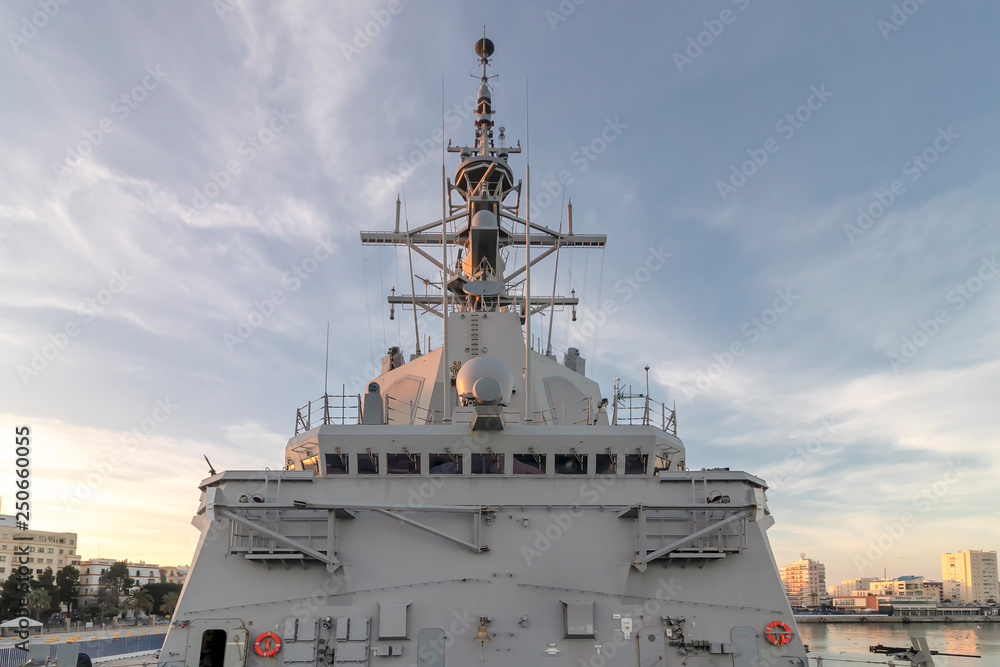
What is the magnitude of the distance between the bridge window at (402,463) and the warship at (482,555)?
0.03 metres

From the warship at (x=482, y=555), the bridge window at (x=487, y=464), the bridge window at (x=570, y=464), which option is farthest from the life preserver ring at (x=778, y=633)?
the bridge window at (x=487, y=464)

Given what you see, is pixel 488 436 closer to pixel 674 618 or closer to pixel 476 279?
pixel 674 618

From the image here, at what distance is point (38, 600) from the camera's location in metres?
48.8

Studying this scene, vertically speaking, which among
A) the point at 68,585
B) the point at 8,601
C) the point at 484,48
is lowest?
the point at 8,601

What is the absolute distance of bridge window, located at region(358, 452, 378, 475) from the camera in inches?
419

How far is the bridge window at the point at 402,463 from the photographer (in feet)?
35.0

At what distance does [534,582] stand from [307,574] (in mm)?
3103

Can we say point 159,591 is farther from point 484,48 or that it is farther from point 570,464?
point 570,464

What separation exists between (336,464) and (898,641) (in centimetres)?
6336

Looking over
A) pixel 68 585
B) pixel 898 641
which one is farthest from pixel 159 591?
pixel 898 641

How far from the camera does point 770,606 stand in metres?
9.90

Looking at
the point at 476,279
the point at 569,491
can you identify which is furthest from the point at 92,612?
the point at 569,491

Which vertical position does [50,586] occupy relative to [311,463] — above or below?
below

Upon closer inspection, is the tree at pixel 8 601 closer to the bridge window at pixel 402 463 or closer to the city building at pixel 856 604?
the bridge window at pixel 402 463
